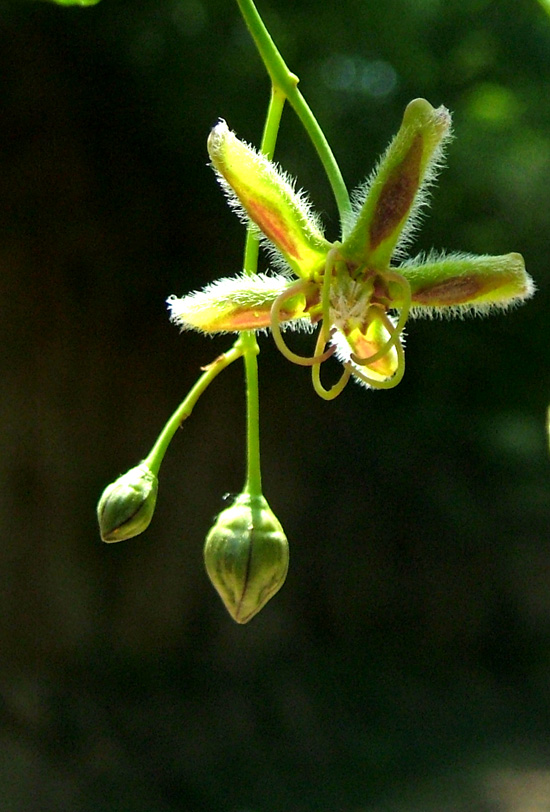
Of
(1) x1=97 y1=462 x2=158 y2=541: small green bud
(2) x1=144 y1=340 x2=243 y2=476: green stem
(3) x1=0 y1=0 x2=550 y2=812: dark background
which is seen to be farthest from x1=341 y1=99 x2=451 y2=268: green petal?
(3) x1=0 y1=0 x2=550 y2=812: dark background

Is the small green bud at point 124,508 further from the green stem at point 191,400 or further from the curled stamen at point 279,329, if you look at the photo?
the curled stamen at point 279,329

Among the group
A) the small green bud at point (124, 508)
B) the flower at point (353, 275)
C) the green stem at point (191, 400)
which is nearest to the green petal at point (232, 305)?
the flower at point (353, 275)

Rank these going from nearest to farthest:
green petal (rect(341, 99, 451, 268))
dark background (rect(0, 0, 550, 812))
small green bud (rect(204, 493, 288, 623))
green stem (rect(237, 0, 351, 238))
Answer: green petal (rect(341, 99, 451, 268))
green stem (rect(237, 0, 351, 238))
small green bud (rect(204, 493, 288, 623))
dark background (rect(0, 0, 550, 812))

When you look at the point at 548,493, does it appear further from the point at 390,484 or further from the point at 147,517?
the point at 147,517

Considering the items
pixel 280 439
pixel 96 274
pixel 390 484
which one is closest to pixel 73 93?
pixel 96 274

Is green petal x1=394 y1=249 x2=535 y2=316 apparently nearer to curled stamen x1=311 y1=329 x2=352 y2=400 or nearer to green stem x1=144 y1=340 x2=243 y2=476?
curled stamen x1=311 y1=329 x2=352 y2=400

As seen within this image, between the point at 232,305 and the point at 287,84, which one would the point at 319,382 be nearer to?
the point at 232,305
